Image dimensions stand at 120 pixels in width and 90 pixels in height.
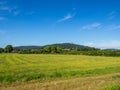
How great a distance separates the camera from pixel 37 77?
767 inches

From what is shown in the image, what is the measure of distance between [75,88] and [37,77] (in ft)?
18.9

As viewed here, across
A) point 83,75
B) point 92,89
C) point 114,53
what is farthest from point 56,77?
point 114,53

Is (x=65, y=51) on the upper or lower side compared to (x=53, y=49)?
lower

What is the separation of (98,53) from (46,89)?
8939 centimetres

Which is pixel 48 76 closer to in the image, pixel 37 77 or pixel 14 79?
pixel 37 77

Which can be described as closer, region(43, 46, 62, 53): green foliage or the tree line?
the tree line

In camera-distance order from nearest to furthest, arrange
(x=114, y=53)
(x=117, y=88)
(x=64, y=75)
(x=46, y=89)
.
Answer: (x=117, y=88), (x=46, y=89), (x=64, y=75), (x=114, y=53)

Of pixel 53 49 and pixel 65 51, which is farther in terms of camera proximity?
pixel 53 49

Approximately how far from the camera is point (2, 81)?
688 inches

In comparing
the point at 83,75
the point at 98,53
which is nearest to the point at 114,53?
the point at 98,53

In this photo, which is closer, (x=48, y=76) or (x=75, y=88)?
(x=75, y=88)

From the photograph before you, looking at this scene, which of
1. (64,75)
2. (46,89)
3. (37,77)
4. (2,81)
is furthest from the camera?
(64,75)

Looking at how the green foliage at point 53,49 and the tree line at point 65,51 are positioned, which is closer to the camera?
the tree line at point 65,51

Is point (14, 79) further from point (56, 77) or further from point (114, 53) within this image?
point (114, 53)
